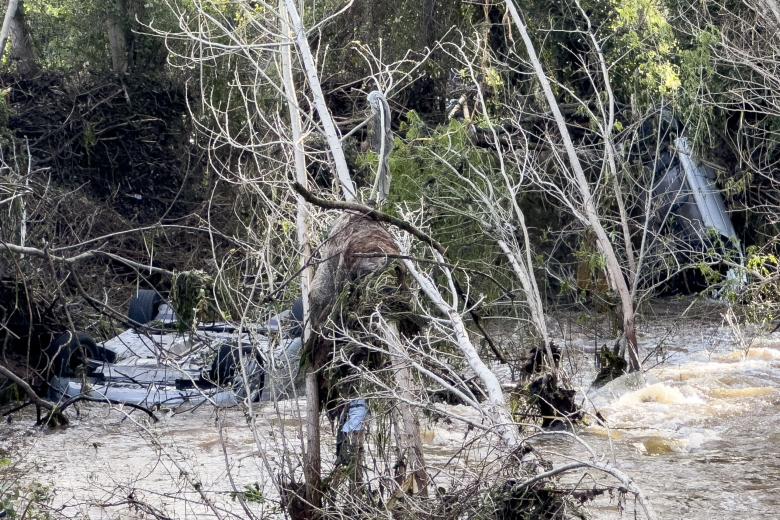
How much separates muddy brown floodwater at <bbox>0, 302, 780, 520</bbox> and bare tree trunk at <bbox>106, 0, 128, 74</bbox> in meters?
8.62

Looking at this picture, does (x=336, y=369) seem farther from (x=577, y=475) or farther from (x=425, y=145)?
(x=425, y=145)

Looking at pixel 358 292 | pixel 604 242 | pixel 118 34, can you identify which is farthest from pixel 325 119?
pixel 118 34

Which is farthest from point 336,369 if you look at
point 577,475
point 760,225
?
point 760,225

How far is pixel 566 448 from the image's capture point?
35.2 feet

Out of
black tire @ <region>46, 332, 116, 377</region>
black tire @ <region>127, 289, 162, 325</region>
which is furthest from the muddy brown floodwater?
black tire @ <region>127, 289, 162, 325</region>

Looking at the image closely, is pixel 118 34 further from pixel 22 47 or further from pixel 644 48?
pixel 644 48

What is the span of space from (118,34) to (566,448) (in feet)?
40.9

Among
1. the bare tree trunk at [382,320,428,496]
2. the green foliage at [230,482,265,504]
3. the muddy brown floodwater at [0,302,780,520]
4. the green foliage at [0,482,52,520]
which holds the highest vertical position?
the bare tree trunk at [382,320,428,496]

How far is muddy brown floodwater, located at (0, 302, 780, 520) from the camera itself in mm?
8828

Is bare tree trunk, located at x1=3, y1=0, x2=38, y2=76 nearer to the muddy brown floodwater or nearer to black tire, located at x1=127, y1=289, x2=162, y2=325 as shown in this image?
black tire, located at x1=127, y1=289, x2=162, y2=325

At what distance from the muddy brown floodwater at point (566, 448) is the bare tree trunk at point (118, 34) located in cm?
862

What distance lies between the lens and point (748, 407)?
504 inches

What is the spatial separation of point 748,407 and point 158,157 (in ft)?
36.9

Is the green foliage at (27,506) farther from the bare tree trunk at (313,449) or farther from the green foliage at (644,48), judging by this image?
the green foliage at (644,48)
